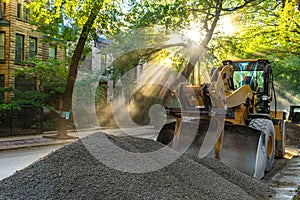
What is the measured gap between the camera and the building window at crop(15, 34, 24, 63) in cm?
2309

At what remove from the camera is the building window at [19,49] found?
75.8 feet

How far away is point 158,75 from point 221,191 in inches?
791

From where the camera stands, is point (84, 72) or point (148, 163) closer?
point (148, 163)

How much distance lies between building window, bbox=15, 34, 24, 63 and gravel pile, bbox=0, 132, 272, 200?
1939 centimetres

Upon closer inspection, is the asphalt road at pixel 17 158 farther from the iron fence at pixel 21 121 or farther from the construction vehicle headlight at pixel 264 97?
the construction vehicle headlight at pixel 264 97

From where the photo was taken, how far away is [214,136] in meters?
7.48

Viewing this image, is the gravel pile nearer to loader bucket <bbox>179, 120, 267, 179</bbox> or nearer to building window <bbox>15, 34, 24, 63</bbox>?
loader bucket <bbox>179, 120, 267, 179</bbox>

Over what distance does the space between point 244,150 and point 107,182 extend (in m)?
3.91

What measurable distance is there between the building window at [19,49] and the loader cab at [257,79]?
17.1 metres

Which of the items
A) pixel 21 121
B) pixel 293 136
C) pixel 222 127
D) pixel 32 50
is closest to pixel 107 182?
pixel 222 127

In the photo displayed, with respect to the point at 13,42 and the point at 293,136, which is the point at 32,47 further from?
the point at 293,136

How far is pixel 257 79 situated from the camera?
9.45 m

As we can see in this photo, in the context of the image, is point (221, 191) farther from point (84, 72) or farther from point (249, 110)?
point (84, 72)

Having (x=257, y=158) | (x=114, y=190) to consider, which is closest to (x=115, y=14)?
(x=257, y=158)
